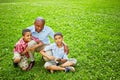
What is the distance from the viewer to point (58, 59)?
7559mm

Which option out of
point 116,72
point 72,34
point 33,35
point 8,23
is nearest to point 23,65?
point 33,35

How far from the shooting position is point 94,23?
620 inches

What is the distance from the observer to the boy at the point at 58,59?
7.46 meters

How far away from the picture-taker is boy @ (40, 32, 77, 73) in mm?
7465

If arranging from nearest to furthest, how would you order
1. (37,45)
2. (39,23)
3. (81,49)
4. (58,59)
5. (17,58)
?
(17,58) → (58,59) → (39,23) → (37,45) → (81,49)

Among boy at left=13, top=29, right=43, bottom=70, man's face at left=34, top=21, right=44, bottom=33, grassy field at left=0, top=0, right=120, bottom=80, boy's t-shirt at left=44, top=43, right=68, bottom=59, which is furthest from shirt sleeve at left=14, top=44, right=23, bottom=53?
man's face at left=34, top=21, right=44, bottom=33

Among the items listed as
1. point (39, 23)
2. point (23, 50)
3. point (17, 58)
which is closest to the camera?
point (17, 58)

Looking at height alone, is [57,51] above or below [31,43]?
below

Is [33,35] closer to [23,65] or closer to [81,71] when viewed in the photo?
[23,65]

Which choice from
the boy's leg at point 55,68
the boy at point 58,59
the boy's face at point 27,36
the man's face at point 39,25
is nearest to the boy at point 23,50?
the boy's face at point 27,36

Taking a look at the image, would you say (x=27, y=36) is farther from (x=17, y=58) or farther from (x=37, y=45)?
(x=17, y=58)

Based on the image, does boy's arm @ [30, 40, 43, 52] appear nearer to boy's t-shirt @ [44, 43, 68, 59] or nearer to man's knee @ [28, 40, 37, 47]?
man's knee @ [28, 40, 37, 47]

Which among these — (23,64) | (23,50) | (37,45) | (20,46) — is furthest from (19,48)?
(37,45)

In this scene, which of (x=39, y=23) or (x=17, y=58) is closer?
(x=17, y=58)
